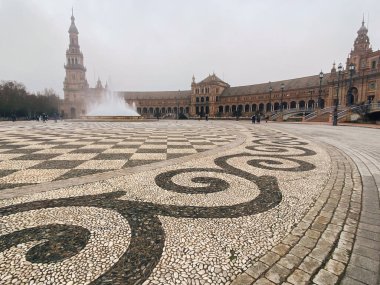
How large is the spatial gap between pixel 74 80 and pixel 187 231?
111 meters

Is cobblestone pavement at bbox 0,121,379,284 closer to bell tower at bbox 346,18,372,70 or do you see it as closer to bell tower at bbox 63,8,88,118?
bell tower at bbox 346,18,372,70

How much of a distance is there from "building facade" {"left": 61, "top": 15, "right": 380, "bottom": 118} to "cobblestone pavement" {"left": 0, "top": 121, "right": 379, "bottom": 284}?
5766 centimetres

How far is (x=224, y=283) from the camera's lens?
76.7 inches

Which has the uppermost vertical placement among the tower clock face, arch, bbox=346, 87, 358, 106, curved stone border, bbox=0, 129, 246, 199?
the tower clock face

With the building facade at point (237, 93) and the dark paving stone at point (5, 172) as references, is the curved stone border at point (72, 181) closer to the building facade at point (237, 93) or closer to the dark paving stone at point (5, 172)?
the dark paving stone at point (5, 172)

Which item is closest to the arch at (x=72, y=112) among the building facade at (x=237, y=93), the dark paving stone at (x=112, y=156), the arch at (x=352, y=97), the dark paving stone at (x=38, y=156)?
the building facade at (x=237, y=93)

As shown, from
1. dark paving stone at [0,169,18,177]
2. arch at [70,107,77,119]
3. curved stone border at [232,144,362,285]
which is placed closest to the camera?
curved stone border at [232,144,362,285]

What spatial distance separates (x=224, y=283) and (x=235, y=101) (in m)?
96.2

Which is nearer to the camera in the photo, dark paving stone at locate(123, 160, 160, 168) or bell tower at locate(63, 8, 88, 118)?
dark paving stone at locate(123, 160, 160, 168)

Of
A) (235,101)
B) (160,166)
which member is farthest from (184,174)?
(235,101)

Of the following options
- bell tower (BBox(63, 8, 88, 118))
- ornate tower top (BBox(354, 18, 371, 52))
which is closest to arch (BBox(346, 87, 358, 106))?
ornate tower top (BBox(354, 18, 371, 52))

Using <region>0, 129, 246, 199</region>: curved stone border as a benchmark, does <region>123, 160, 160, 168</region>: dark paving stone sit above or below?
above

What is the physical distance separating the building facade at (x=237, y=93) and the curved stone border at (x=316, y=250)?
57.5 meters

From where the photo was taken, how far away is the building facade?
168 ft
